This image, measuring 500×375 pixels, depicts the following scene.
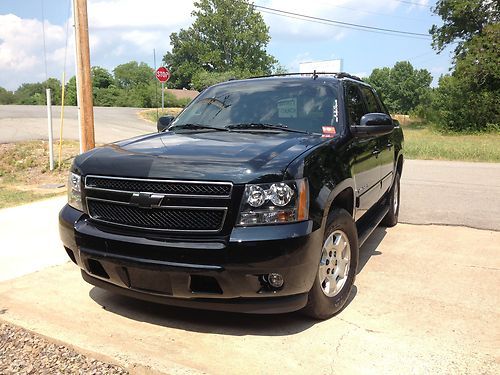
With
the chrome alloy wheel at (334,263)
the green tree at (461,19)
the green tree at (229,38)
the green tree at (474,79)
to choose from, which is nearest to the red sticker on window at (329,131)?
the chrome alloy wheel at (334,263)

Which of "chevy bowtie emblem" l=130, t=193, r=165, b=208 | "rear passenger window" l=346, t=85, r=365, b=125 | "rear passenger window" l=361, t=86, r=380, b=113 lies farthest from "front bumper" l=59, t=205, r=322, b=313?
"rear passenger window" l=361, t=86, r=380, b=113

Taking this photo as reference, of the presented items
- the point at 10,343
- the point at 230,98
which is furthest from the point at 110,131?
the point at 10,343

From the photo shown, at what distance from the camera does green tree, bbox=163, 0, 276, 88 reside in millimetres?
66125

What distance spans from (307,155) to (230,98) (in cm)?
168

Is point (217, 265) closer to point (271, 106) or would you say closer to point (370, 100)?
point (271, 106)

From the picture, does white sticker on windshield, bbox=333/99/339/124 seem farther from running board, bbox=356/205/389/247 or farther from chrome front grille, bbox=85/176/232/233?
chrome front grille, bbox=85/176/232/233

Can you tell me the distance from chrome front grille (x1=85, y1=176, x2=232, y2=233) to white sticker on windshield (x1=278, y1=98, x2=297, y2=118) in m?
1.48

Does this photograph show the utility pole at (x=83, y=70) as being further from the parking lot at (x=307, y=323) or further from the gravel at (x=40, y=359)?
the gravel at (x=40, y=359)

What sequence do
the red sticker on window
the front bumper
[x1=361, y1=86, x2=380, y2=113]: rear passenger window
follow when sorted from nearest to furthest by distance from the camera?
1. the front bumper
2. the red sticker on window
3. [x1=361, y1=86, x2=380, y2=113]: rear passenger window

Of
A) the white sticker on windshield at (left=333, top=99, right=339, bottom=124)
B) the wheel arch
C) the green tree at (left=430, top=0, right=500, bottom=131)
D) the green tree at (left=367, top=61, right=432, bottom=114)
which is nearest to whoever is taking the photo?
the wheel arch

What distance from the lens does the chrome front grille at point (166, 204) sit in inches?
114

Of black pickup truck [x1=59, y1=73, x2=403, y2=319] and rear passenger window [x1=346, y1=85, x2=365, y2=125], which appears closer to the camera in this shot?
black pickup truck [x1=59, y1=73, x2=403, y2=319]

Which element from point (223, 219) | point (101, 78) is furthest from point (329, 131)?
point (101, 78)

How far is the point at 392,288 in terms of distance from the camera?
4.00m
